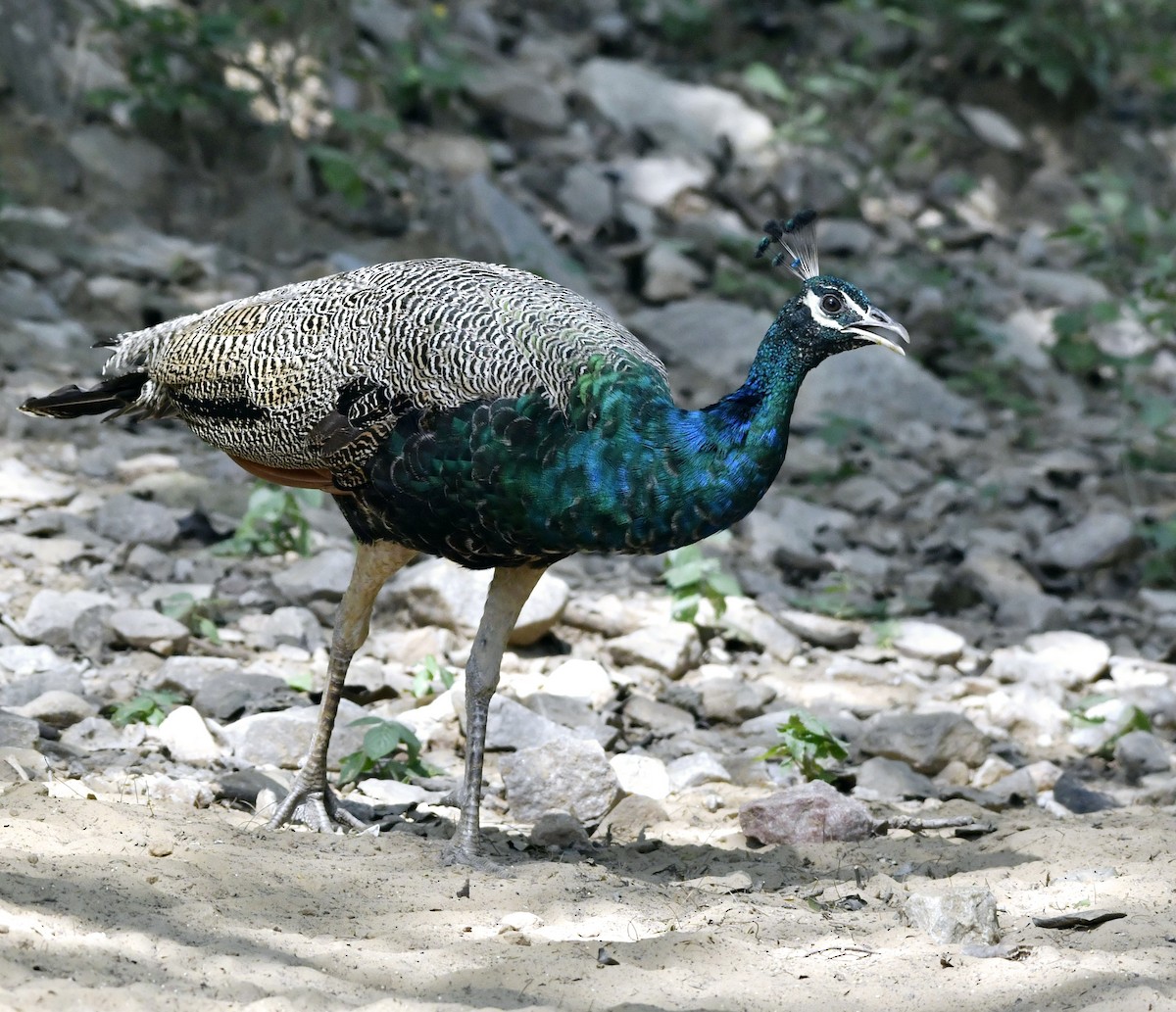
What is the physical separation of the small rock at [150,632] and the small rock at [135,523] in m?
0.95

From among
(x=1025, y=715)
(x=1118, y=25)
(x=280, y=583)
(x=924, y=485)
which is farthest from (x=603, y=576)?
(x=1118, y=25)

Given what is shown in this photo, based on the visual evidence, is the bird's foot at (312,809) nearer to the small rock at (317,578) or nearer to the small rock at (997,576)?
the small rock at (317,578)

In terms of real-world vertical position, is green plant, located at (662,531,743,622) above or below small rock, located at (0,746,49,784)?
above

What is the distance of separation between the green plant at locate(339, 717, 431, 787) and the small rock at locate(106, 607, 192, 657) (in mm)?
Answer: 1052

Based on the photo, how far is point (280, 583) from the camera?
680 centimetres

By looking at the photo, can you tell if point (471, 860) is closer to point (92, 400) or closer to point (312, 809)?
point (312, 809)

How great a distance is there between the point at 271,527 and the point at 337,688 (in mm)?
2187

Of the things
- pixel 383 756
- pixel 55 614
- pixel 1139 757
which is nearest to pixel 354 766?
pixel 383 756

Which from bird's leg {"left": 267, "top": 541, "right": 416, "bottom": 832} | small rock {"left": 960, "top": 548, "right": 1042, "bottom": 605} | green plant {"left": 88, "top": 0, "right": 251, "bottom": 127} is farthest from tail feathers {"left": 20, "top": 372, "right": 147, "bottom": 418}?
green plant {"left": 88, "top": 0, "right": 251, "bottom": 127}

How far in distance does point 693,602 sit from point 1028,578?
241 centimetres

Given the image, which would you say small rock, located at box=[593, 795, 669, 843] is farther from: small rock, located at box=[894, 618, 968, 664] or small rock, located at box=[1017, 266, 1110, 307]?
small rock, located at box=[1017, 266, 1110, 307]

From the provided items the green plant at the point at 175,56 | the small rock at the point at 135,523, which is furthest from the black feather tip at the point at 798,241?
the green plant at the point at 175,56

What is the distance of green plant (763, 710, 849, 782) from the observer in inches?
211

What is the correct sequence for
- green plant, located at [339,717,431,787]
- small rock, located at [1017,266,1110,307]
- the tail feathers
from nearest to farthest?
green plant, located at [339,717,431,787], the tail feathers, small rock, located at [1017,266,1110,307]
